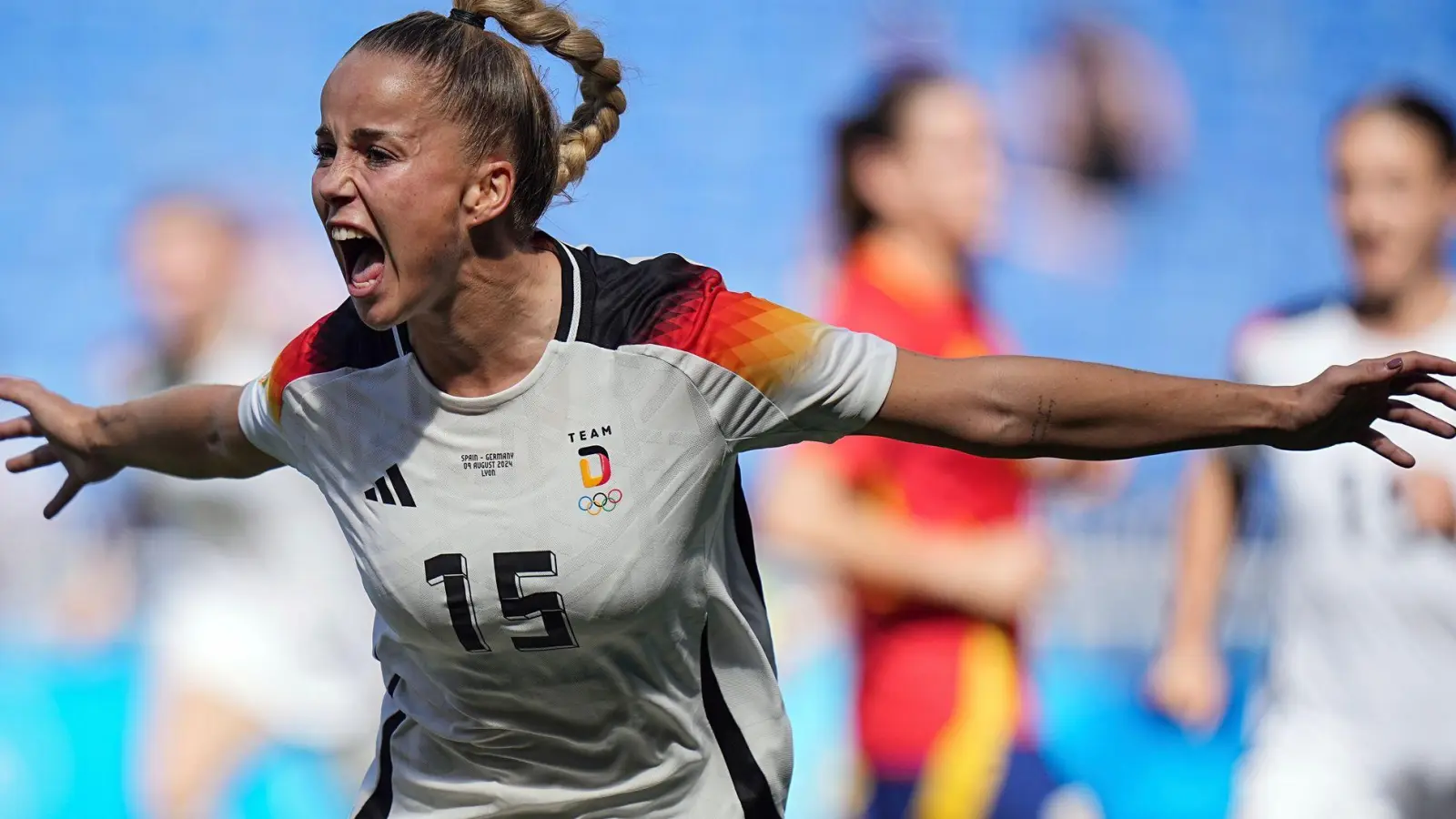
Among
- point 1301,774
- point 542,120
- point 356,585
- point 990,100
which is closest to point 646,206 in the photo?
point 990,100

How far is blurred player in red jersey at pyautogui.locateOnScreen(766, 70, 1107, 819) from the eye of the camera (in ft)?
15.8

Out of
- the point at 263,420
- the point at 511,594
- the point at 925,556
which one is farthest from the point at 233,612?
the point at 511,594

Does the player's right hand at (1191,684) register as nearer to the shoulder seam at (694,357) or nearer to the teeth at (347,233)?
the shoulder seam at (694,357)

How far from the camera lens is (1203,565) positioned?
4.95 m

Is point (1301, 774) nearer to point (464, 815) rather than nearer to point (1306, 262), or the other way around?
point (1306, 262)

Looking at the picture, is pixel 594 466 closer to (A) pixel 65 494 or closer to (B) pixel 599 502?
(B) pixel 599 502

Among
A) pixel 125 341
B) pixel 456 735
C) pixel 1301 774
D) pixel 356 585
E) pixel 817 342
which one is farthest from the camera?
pixel 125 341

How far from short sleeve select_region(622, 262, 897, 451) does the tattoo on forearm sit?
21 cm

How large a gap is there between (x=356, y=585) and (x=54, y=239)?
6.42 feet

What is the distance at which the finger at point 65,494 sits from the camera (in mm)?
2840

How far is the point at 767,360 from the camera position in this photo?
7.17 ft

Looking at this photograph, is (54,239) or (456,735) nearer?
(456,735)

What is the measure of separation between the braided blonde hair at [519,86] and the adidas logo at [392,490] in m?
0.39

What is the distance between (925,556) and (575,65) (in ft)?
9.50
